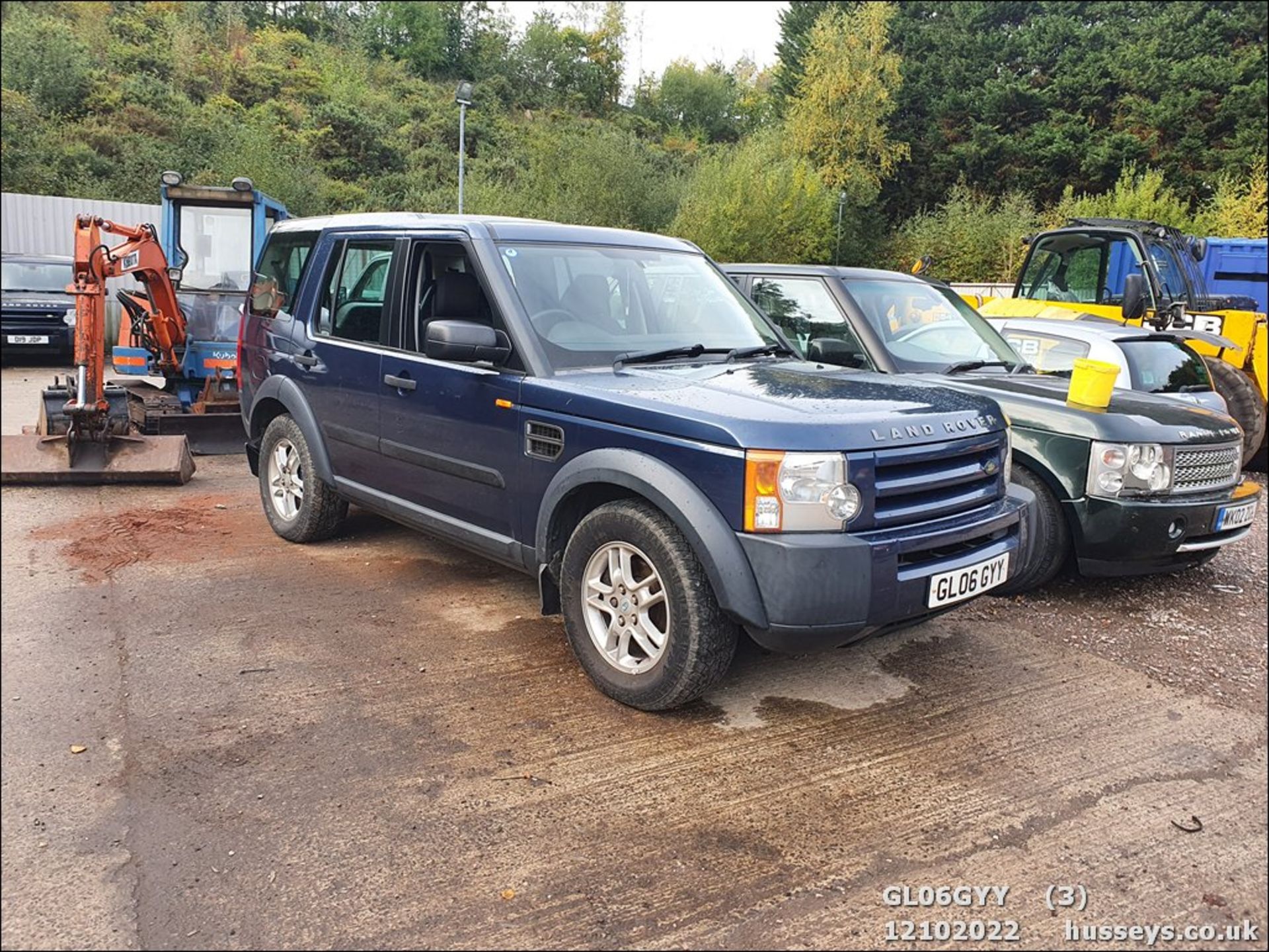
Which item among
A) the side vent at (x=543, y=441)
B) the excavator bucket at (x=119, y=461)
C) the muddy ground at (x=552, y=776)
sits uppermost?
the side vent at (x=543, y=441)

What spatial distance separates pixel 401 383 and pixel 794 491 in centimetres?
234

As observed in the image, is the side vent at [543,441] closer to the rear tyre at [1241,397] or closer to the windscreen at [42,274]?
the rear tyre at [1241,397]

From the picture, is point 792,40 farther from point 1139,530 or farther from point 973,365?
A: point 1139,530

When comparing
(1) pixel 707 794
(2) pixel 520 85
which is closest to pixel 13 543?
(1) pixel 707 794

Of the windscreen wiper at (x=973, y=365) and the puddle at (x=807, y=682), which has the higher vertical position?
the windscreen wiper at (x=973, y=365)

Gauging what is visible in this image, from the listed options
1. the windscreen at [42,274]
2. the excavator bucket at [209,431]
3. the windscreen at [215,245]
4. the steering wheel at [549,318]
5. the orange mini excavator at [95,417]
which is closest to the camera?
the steering wheel at [549,318]

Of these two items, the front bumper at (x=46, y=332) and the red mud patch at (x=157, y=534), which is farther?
the front bumper at (x=46, y=332)

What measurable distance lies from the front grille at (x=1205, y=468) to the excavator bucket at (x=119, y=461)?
23.3ft

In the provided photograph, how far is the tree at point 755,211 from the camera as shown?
25.3 m

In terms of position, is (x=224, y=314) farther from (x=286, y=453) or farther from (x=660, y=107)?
(x=660, y=107)

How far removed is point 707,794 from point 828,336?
153 inches

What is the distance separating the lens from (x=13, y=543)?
1.71 m

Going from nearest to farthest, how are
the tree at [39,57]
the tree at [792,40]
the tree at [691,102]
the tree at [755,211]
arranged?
the tree at [39,57] < the tree at [755,211] < the tree at [792,40] < the tree at [691,102]

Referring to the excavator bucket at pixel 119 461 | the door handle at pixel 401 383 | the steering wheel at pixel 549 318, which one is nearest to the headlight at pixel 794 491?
the steering wheel at pixel 549 318
